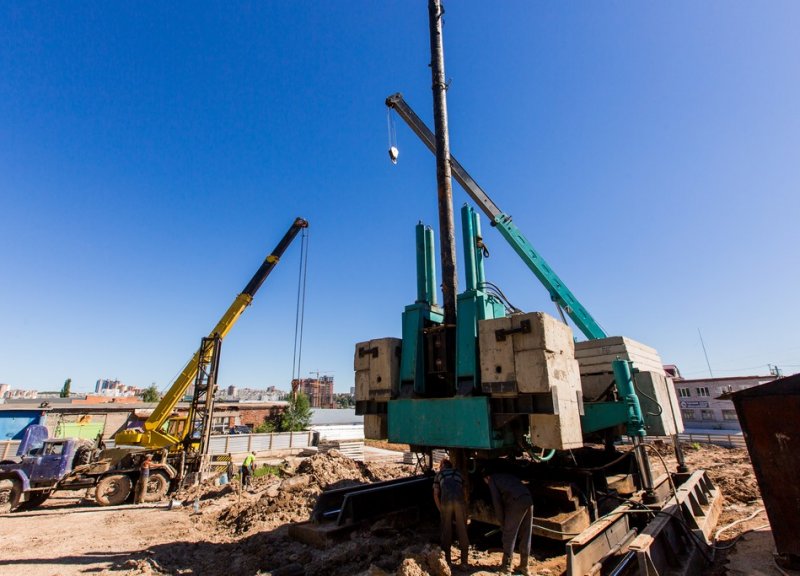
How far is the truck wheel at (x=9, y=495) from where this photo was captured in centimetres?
1127

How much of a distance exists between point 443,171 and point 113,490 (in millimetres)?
14049

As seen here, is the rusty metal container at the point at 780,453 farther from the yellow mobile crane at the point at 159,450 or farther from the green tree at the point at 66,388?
the green tree at the point at 66,388

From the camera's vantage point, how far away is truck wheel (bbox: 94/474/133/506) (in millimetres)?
12148

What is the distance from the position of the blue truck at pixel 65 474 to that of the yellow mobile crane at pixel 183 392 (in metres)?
0.66

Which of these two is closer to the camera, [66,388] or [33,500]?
[33,500]

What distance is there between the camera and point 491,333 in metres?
4.82

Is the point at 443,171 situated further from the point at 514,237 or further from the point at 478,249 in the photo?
the point at 514,237

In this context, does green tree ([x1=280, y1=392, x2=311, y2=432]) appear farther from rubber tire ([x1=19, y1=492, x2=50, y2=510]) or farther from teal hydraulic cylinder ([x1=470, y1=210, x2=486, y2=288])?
teal hydraulic cylinder ([x1=470, y1=210, x2=486, y2=288])

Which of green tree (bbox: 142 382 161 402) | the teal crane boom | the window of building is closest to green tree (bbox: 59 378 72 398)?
green tree (bbox: 142 382 161 402)

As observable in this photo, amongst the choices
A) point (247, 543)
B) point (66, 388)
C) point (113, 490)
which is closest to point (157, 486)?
point (113, 490)

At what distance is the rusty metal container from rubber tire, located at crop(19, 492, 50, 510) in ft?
56.5

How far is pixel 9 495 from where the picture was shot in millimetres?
11352

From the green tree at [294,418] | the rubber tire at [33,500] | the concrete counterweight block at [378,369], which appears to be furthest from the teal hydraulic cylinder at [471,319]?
the green tree at [294,418]

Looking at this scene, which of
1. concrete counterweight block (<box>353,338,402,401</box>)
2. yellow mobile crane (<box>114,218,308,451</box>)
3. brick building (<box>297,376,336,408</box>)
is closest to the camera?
concrete counterweight block (<box>353,338,402,401</box>)
